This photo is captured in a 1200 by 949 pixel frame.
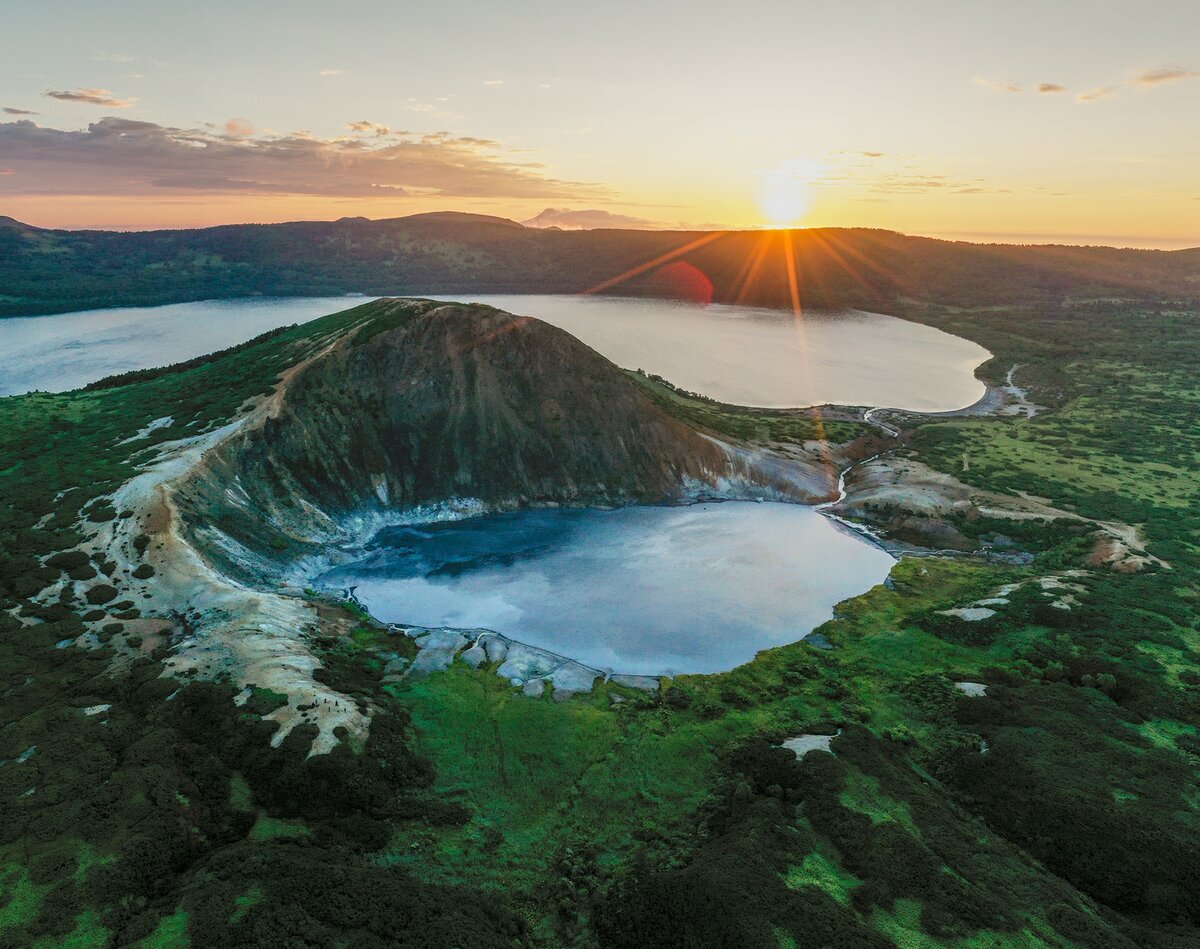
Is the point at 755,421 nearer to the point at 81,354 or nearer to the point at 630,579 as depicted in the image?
the point at 630,579

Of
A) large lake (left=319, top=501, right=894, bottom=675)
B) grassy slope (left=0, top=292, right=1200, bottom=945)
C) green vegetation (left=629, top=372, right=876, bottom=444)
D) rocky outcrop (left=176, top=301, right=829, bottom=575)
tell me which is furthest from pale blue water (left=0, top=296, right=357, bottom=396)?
green vegetation (left=629, top=372, right=876, bottom=444)

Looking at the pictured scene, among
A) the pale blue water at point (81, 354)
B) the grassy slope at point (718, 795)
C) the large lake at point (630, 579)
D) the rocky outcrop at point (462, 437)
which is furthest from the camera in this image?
the pale blue water at point (81, 354)

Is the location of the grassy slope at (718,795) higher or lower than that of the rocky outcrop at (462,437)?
lower

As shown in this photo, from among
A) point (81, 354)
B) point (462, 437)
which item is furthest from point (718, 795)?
point (81, 354)

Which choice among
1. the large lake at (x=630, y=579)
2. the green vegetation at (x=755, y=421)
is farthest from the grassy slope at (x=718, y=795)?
the green vegetation at (x=755, y=421)

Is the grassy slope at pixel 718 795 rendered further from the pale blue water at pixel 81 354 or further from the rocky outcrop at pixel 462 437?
the pale blue water at pixel 81 354
